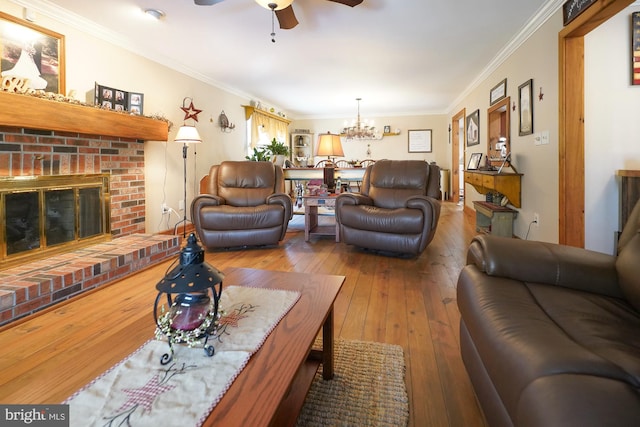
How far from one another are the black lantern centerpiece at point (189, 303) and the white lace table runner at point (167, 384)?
3 centimetres

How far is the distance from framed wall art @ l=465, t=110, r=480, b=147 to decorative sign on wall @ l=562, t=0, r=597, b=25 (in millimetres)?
2829

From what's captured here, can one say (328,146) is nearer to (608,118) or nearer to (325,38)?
(325,38)

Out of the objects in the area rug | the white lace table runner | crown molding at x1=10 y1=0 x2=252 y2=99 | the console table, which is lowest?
the area rug

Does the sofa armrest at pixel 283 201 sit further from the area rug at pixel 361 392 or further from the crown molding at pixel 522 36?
the crown molding at pixel 522 36

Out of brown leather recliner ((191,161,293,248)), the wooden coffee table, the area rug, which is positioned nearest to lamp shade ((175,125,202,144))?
brown leather recliner ((191,161,293,248))

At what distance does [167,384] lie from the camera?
2.64 feet

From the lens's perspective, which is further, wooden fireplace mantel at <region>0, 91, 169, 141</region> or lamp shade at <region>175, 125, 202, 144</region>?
lamp shade at <region>175, 125, 202, 144</region>

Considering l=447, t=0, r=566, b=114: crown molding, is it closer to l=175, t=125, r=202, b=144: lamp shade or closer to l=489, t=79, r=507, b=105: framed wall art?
l=489, t=79, r=507, b=105: framed wall art

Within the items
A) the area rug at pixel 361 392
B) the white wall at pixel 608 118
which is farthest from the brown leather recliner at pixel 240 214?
the white wall at pixel 608 118

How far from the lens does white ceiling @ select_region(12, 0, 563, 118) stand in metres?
3.03

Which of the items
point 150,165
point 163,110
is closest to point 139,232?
point 150,165

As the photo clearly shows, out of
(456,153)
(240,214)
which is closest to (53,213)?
(240,214)

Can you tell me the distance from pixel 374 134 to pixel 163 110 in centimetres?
510

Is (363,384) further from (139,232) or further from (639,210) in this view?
(139,232)
